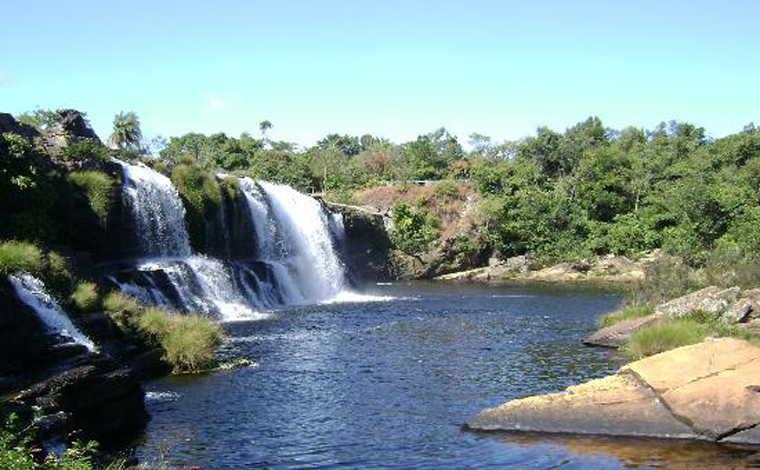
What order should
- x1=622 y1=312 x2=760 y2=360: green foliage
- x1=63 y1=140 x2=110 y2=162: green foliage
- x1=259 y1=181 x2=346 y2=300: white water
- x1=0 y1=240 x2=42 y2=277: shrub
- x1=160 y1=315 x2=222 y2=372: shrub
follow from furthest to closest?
1. x1=259 y1=181 x2=346 y2=300: white water
2. x1=63 y1=140 x2=110 y2=162: green foliage
3. x1=622 y1=312 x2=760 y2=360: green foliage
4. x1=160 y1=315 x2=222 y2=372: shrub
5. x1=0 y1=240 x2=42 y2=277: shrub

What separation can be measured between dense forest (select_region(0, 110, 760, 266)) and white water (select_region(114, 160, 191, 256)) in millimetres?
1605

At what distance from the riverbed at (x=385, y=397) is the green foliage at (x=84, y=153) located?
1243 cm

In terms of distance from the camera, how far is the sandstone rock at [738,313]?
27578mm

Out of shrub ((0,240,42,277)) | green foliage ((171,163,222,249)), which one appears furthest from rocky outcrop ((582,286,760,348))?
green foliage ((171,163,222,249))

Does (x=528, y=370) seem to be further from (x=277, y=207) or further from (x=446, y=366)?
(x=277, y=207)

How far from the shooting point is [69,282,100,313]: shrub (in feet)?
80.3

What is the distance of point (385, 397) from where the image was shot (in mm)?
21953

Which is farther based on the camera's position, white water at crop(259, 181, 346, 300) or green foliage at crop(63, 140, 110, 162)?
white water at crop(259, 181, 346, 300)

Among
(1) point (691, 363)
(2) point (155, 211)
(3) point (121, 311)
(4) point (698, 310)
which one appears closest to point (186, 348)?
(3) point (121, 311)

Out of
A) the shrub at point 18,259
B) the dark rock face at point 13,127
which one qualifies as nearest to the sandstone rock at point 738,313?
the shrub at point 18,259

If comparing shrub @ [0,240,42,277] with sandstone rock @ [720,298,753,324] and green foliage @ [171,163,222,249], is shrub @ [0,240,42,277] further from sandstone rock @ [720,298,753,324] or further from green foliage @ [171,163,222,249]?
sandstone rock @ [720,298,753,324]

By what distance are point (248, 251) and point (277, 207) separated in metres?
5.15

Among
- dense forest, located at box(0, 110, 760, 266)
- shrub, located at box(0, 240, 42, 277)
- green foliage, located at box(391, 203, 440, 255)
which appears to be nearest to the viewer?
shrub, located at box(0, 240, 42, 277)

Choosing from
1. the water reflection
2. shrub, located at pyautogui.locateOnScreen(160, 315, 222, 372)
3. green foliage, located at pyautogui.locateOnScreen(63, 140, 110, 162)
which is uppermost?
green foliage, located at pyautogui.locateOnScreen(63, 140, 110, 162)
